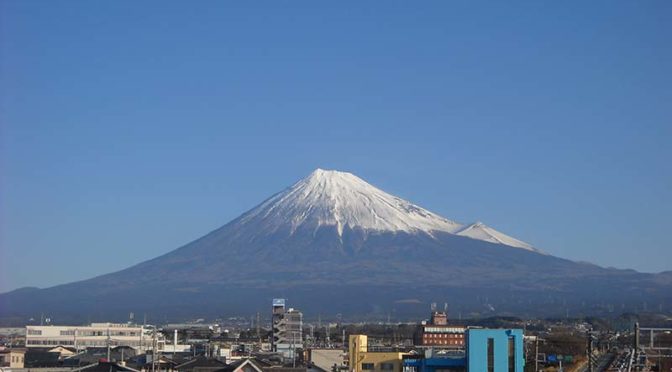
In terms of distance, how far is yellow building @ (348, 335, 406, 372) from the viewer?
1809 inches

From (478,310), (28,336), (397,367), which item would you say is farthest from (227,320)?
(397,367)

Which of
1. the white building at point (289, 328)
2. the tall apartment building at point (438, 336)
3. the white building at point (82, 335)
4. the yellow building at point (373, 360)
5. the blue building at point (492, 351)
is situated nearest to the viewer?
the blue building at point (492, 351)

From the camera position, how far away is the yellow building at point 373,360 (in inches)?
1809

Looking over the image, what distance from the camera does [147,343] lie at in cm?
7550

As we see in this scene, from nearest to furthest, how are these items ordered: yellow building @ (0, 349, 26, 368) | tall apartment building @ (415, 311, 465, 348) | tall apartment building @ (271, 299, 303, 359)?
1. yellow building @ (0, 349, 26, 368)
2. tall apartment building @ (271, 299, 303, 359)
3. tall apartment building @ (415, 311, 465, 348)

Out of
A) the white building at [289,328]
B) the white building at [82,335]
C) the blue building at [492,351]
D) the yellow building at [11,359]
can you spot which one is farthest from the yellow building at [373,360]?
the white building at [82,335]

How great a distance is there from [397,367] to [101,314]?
140907 mm

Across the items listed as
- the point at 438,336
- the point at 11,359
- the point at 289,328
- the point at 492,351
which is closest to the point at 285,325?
the point at 289,328

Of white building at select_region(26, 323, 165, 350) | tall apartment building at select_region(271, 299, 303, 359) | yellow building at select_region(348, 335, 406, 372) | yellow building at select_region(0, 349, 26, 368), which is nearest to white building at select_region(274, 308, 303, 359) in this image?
tall apartment building at select_region(271, 299, 303, 359)

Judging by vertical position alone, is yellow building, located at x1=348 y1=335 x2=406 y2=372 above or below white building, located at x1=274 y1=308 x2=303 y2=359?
below

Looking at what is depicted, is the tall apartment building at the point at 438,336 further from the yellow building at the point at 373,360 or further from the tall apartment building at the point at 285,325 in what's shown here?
the yellow building at the point at 373,360

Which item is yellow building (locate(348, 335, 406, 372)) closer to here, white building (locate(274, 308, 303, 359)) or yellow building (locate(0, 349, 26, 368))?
yellow building (locate(0, 349, 26, 368))

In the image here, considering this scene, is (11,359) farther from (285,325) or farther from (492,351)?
(285,325)

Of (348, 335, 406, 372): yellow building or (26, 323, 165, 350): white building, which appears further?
(26, 323, 165, 350): white building
